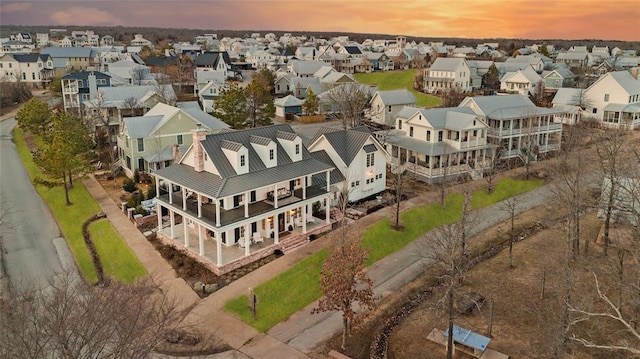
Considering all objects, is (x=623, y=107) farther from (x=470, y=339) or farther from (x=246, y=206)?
(x=246, y=206)

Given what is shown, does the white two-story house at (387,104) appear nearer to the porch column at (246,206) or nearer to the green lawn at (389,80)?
the green lawn at (389,80)

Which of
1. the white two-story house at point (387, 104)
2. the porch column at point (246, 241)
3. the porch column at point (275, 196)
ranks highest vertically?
the white two-story house at point (387, 104)

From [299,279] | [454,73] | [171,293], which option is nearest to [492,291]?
[299,279]

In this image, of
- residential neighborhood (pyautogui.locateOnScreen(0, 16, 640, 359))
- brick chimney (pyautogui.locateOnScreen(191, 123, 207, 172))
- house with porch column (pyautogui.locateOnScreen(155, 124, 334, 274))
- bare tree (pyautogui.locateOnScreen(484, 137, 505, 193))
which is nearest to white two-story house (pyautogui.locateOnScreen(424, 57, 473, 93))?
residential neighborhood (pyautogui.locateOnScreen(0, 16, 640, 359))

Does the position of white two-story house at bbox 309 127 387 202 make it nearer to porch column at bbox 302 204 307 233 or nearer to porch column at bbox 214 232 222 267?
porch column at bbox 302 204 307 233

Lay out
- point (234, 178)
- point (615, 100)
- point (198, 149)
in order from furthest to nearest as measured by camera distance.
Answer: point (615, 100) → point (198, 149) → point (234, 178)

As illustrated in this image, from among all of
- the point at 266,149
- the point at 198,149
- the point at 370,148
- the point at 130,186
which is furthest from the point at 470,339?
the point at 130,186

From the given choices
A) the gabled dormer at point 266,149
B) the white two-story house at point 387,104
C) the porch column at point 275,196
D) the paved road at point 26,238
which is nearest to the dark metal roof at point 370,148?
the gabled dormer at point 266,149
